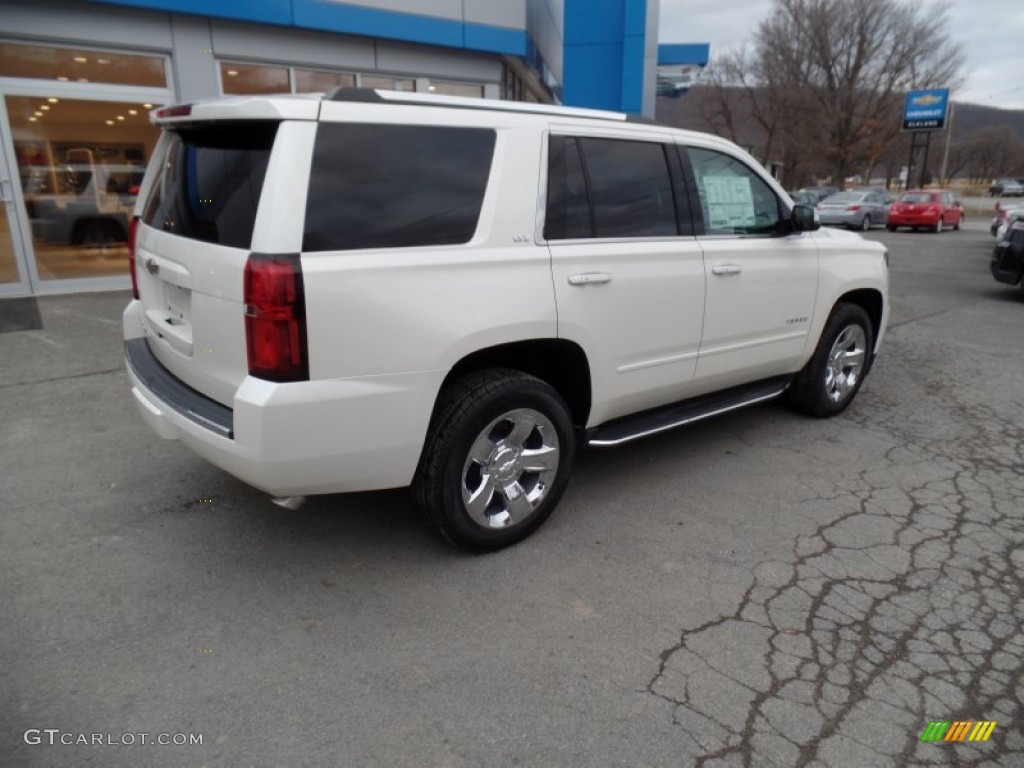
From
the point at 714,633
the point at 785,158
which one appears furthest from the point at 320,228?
the point at 785,158

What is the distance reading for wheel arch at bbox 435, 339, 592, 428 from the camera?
3.26m

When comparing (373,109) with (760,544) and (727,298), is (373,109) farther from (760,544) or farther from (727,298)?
(760,544)

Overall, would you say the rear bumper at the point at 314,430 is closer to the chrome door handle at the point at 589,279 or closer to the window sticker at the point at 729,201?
the chrome door handle at the point at 589,279

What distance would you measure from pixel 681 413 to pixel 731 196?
1.35m

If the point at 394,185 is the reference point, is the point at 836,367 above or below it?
below

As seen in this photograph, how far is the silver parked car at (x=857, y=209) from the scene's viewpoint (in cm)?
2572

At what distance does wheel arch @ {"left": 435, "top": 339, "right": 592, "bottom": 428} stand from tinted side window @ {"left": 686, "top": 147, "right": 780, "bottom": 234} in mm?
1238

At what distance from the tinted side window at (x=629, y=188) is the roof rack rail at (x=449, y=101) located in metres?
0.16

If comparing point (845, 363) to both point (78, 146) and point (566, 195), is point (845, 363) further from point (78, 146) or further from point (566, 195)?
point (78, 146)

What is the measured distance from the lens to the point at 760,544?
11.5 feet

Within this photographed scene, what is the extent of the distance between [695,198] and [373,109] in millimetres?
1993

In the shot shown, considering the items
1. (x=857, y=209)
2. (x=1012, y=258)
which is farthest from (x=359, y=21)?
(x=857, y=209)

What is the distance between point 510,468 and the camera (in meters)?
3.34

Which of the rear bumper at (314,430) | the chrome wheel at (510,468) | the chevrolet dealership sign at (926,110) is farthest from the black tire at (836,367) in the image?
the chevrolet dealership sign at (926,110)
